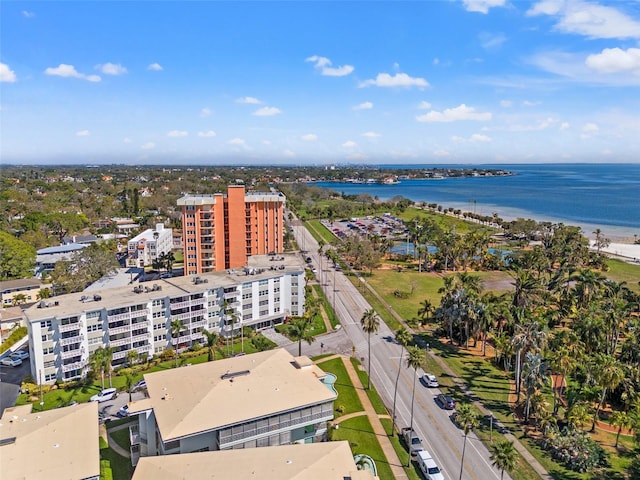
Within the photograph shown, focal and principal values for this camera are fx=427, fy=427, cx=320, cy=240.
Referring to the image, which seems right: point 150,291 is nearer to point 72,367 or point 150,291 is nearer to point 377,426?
point 72,367

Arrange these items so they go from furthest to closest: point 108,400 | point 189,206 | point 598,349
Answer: point 189,206, point 598,349, point 108,400

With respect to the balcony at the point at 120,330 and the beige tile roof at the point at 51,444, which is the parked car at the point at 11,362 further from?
the beige tile roof at the point at 51,444

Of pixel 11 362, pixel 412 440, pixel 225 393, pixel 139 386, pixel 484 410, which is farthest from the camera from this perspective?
pixel 11 362

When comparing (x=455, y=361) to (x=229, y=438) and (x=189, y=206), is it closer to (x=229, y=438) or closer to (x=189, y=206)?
(x=229, y=438)

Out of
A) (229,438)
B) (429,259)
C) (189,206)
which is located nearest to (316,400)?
(229,438)

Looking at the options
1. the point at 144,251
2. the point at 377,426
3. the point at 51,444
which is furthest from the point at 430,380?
the point at 144,251
